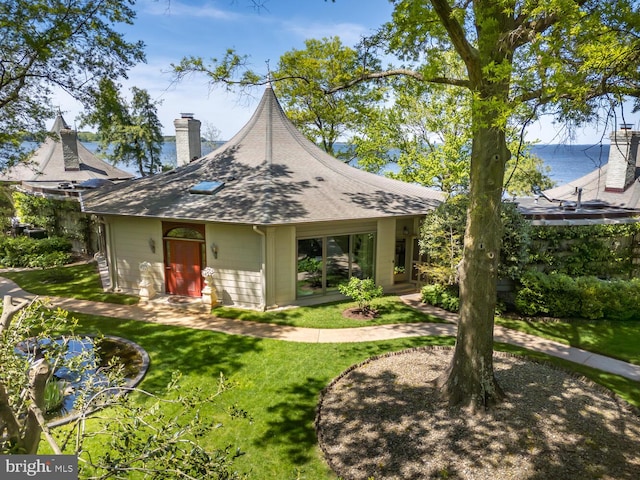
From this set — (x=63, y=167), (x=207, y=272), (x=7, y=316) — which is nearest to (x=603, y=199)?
(x=207, y=272)

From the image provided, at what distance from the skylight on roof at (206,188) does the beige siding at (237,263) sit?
4.42 feet

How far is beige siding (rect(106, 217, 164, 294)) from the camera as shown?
1326 cm

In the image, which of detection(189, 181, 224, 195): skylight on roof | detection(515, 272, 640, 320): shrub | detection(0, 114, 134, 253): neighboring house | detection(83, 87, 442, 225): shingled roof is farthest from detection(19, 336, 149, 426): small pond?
detection(0, 114, 134, 253): neighboring house

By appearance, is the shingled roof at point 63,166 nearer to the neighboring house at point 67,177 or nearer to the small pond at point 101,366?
the neighboring house at point 67,177

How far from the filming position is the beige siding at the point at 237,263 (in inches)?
484

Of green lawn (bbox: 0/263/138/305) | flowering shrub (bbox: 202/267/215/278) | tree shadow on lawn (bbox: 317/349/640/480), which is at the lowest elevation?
tree shadow on lawn (bbox: 317/349/640/480)

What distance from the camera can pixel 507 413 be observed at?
6.68m

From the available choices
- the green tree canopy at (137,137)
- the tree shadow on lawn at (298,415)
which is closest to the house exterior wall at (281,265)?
the tree shadow on lawn at (298,415)

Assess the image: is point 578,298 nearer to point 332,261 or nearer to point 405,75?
point 332,261

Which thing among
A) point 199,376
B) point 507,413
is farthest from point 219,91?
point 507,413

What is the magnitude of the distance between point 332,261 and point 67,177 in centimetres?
2060

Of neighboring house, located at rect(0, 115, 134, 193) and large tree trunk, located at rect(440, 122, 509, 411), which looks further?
neighboring house, located at rect(0, 115, 134, 193)

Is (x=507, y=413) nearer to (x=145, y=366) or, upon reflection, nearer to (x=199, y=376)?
(x=199, y=376)

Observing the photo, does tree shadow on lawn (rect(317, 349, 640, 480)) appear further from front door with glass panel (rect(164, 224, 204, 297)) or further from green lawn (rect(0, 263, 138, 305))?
green lawn (rect(0, 263, 138, 305))
